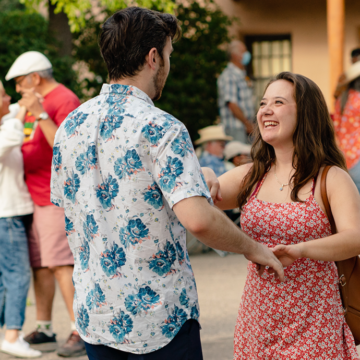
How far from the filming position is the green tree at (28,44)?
8.34 meters

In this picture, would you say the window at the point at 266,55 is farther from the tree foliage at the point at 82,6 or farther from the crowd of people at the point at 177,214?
the crowd of people at the point at 177,214

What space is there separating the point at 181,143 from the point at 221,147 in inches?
253

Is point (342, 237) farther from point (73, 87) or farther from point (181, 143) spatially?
point (73, 87)

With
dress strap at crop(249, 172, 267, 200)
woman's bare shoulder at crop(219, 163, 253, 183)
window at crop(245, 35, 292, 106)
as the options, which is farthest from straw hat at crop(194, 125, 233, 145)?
window at crop(245, 35, 292, 106)

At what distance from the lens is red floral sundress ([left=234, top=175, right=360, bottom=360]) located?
2.44m

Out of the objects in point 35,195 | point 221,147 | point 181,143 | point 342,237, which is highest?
point 181,143

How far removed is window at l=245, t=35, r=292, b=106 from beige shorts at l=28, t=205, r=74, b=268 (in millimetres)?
10239

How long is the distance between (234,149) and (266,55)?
6.74 meters

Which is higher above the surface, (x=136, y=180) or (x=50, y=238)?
(x=136, y=180)

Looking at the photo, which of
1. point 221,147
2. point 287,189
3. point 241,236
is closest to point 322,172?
point 287,189

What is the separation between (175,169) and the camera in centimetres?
195

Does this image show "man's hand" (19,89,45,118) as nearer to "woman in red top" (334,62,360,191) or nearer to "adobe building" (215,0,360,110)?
"woman in red top" (334,62,360,191)

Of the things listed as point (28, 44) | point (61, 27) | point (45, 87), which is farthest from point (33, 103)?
→ point (61, 27)

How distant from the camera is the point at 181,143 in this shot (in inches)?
77.6
